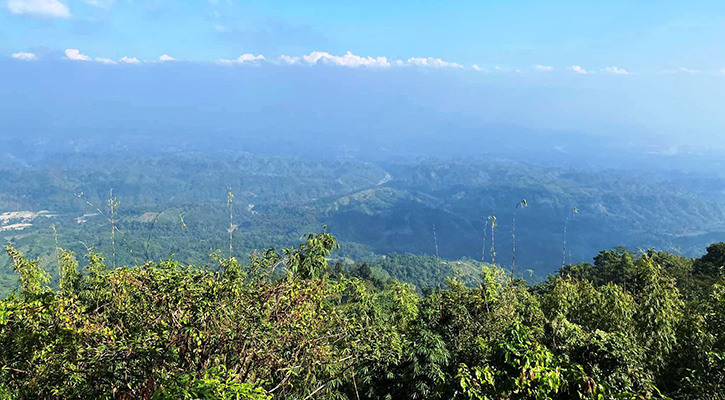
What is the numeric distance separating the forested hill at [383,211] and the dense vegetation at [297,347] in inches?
3171

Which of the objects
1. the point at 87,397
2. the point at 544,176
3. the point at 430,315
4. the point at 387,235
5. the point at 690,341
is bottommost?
the point at 387,235

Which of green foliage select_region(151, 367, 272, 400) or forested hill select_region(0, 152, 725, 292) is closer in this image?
green foliage select_region(151, 367, 272, 400)

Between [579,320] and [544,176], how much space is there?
618ft

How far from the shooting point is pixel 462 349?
26.1 ft

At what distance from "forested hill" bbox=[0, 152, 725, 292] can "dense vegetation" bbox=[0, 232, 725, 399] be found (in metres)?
80.5

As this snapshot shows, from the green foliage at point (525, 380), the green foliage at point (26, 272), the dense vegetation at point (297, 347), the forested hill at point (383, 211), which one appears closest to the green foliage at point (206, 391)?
the dense vegetation at point (297, 347)

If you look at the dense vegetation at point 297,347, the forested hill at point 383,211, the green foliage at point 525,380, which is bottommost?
the forested hill at point 383,211

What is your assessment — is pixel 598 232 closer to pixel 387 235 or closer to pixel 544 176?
pixel 544 176

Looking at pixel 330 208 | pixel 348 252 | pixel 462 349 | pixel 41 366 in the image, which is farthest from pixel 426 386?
pixel 330 208

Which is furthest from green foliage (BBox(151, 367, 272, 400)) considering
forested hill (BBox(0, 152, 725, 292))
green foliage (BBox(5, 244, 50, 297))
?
forested hill (BBox(0, 152, 725, 292))

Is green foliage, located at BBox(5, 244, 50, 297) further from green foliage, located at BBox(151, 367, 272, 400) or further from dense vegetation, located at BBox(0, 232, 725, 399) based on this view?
green foliage, located at BBox(151, 367, 272, 400)

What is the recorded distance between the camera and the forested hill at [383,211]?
10650 centimetres

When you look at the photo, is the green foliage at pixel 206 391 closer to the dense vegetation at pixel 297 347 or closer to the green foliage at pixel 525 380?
the dense vegetation at pixel 297 347

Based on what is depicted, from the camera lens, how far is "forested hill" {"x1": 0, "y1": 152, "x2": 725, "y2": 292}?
106500mm
